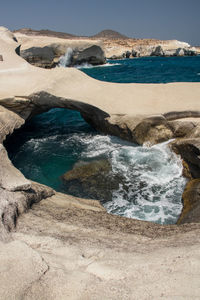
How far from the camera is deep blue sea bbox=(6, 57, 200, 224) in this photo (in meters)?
6.39

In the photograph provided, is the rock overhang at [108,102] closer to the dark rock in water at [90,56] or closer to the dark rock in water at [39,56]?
the dark rock in water at [39,56]

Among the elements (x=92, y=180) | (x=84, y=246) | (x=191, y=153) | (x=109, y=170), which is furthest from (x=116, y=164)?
(x=84, y=246)

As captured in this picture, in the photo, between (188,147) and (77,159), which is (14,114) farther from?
(188,147)

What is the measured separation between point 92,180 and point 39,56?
28.2 m

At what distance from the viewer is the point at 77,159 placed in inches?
348

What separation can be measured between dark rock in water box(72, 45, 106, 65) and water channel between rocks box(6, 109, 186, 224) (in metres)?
27.9

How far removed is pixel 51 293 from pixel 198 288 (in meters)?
1.14

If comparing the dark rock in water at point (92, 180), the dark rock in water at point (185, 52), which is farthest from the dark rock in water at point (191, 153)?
the dark rock in water at point (185, 52)

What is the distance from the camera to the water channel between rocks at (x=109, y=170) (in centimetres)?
644

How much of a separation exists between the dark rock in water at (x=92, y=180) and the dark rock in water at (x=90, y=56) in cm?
3129

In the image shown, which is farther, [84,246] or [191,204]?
[191,204]

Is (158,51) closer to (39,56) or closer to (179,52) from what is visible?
(179,52)

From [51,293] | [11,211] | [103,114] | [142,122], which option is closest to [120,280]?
[51,293]

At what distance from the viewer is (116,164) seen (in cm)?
819
